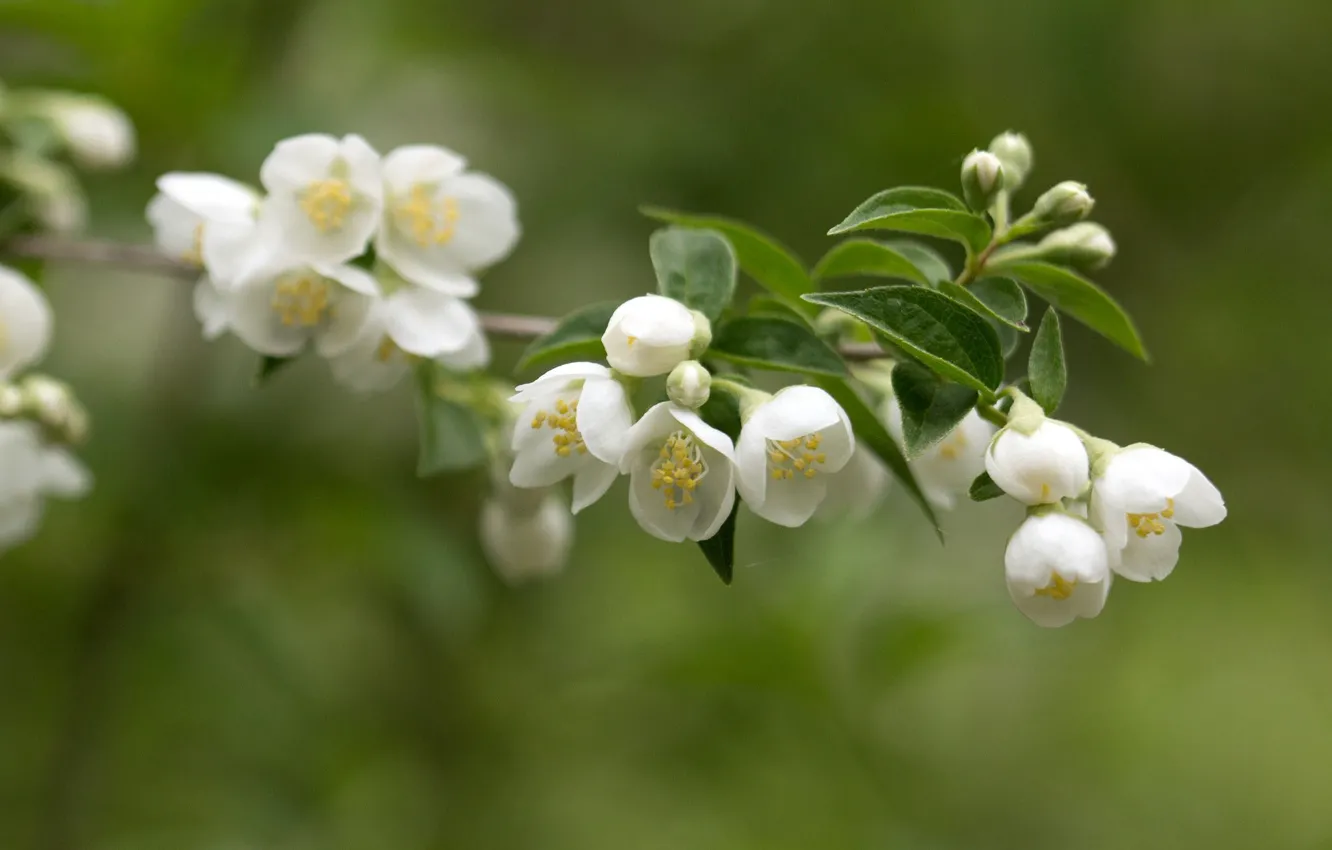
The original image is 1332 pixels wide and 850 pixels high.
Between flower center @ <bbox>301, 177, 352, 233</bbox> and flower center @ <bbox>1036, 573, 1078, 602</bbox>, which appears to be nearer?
flower center @ <bbox>1036, 573, 1078, 602</bbox>

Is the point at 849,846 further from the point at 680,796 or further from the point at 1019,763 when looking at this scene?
the point at 1019,763

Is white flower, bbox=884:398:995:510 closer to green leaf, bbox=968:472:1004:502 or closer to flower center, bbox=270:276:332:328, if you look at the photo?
green leaf, bbox=968:472:1004:502

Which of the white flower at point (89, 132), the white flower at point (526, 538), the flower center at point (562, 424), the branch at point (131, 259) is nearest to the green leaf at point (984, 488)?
the flower center at point (562, 424)

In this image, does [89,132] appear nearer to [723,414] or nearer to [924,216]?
[723,414]

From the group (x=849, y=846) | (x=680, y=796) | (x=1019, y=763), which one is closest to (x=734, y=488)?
(x=849, y=846)

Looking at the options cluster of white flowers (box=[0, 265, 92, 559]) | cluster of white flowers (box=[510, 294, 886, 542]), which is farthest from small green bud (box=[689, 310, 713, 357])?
cluster of white flowers (box=[0, 265, 92, 559])

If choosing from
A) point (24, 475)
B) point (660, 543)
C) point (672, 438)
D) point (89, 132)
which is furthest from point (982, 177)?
point (660, 543)

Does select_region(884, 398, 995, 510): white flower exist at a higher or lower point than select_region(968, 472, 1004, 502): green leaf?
lower
